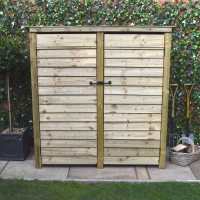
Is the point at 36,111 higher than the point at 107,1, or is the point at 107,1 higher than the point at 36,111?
the point at 107,1

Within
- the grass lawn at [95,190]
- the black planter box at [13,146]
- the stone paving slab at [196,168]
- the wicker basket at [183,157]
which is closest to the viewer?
the grass lawn at [95,190]

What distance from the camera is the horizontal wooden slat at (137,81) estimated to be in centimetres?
368

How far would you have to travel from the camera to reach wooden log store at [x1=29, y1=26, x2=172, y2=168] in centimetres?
360

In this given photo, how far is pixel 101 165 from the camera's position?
389cm

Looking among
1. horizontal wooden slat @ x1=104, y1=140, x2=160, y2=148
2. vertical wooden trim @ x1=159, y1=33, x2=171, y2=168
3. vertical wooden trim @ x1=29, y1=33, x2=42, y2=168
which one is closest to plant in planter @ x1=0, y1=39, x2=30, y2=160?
vertical wooden trim @ x1=29, y1=33, x2=42, y2=168

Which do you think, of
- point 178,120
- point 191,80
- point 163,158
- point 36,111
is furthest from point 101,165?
point 191,80

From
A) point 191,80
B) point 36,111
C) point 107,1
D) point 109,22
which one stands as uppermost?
point 107,1

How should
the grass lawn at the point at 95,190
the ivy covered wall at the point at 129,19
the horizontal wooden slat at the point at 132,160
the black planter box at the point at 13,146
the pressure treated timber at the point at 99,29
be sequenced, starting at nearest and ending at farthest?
the grass lawn at the point at 95,190 < the pressure treated timber at the point at 99,29 < the horizontal wooden slat at the point at 132,160 < the black planter box at the point at 13,146 < the ivy covered wall at the point at 129,19

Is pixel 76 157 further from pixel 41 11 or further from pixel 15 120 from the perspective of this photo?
pixel 41 11

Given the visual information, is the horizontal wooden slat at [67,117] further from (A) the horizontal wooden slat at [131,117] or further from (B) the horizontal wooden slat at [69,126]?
(A) the horizontal wooden slat at [131,117]

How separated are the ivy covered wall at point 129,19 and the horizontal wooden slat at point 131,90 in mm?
1031

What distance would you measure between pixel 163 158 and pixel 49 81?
1.77m

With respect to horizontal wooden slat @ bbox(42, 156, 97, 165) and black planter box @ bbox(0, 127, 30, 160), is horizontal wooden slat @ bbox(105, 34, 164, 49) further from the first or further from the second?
black planter box @ bbox(0, 127, 30, 160)

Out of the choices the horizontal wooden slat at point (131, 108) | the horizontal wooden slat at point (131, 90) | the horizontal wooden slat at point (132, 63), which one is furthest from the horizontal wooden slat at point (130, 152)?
the horizontal wooden slat at point (132, 63)
